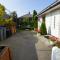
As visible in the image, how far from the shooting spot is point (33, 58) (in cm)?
902

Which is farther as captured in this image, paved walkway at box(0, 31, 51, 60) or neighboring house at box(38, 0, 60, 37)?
neighboring house at box(38, 0, 60, 37)

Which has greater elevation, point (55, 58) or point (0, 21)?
point (0, 21)

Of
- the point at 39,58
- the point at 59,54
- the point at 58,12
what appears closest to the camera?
the point at 59,54

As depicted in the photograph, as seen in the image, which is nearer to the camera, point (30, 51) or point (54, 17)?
point (30, 51)

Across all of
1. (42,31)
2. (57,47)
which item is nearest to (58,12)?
(42,31)

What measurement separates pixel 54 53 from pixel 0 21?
2502mm

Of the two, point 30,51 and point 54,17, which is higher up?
point 54,17

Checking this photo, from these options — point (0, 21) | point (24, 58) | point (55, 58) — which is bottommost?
point (24, 58)

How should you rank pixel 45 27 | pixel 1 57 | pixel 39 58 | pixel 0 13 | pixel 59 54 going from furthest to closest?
1. pixel 45 27
2. pixel 39 58
3. pixel 0 13
4. pixel 59 54
5. pixel 1 57

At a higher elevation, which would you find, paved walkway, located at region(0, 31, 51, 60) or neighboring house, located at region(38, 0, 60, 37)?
neighboring house, located at region(38, 0, 60, 37)

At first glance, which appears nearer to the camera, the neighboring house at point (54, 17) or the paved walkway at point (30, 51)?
the paved walkway at point (30, 51)

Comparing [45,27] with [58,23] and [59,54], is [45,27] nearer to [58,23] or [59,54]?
[58,23]

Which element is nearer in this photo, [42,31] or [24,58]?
[24,58]

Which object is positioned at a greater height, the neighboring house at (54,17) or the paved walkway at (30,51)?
the neighboring house at (54,17)
